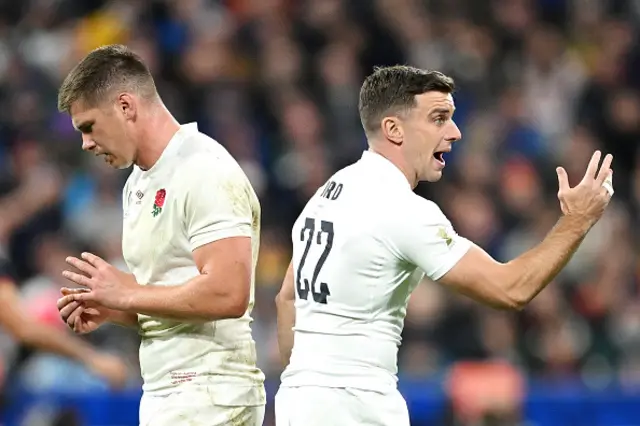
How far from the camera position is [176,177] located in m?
4.97

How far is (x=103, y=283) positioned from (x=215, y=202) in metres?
0.49

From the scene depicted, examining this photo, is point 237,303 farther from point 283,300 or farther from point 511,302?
point 511,302

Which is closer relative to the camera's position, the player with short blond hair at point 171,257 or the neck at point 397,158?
the player with short blond hair at point 171,257

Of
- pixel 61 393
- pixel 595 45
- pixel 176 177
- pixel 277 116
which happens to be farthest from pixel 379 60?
pixel 176 177

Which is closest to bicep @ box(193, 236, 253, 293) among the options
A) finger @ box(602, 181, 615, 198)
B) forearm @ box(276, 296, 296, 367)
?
forearm @ box(276, 296, 296, 367)

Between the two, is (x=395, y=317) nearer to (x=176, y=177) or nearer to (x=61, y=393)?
(x=176, y=177)

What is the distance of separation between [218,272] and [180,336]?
403 millimetres

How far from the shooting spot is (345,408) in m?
4.77

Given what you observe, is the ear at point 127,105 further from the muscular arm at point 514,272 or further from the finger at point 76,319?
the muscular arm at point 514,272

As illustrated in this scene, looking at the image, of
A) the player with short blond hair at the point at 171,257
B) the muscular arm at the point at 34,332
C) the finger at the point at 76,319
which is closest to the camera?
the player with short blond hair at the point at 171,257

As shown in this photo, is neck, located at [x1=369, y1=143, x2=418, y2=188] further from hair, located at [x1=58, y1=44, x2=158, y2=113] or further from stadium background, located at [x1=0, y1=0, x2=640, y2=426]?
stadium background, located at [x1=0, y1=0, x2=640, y2=426]

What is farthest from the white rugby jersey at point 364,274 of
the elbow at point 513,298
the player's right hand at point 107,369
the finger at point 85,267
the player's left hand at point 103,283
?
the player's right hand at point 107,369

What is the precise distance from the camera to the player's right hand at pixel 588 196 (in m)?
4.80

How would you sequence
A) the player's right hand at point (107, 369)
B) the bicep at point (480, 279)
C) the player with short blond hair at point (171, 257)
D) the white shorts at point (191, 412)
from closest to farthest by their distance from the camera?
the bicep at point (480, 279)
the player with short blond hair at point (171, 257)
the white shorts at point (191, 412)
the player's right hand at point (107, 369)
